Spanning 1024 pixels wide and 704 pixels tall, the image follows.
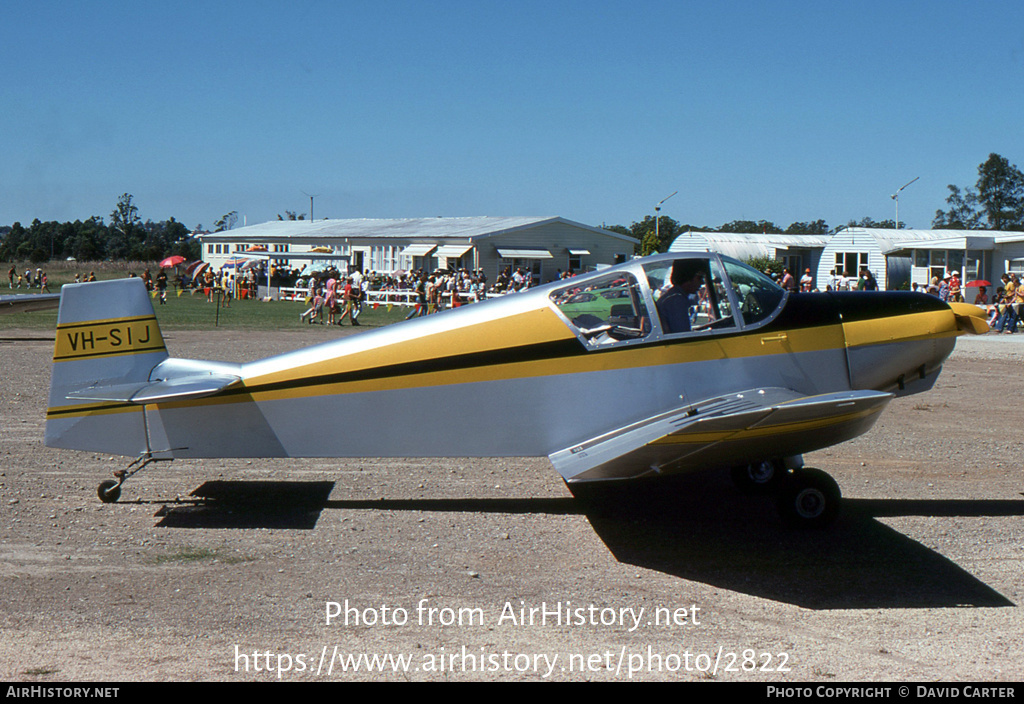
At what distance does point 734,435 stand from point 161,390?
13.1 feet

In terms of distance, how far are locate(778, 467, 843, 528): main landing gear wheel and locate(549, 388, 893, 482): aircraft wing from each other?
0.78 m

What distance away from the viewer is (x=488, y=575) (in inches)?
222

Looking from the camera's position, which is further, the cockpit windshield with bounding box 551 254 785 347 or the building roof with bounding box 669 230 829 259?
the building roof with bounding box 669 230 829 259

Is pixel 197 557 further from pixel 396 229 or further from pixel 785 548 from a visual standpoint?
pixel 396 229

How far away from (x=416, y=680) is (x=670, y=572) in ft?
7.20

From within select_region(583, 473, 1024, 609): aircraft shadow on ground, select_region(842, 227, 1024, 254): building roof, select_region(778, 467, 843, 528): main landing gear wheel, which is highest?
select_region(842, 227, 1024, 254): building roof

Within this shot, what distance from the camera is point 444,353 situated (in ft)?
21.2

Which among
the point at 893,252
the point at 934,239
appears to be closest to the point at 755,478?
the point at 934,239

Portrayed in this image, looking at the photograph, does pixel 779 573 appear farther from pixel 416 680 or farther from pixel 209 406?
pixel 209 406

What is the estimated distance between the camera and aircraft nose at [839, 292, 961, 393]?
668 cm

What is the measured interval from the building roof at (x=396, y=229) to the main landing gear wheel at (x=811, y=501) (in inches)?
1819

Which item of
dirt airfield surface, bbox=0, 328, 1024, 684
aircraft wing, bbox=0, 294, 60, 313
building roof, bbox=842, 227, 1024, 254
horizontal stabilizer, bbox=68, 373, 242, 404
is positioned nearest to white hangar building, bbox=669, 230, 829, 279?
building roof, bbox=842, 227, 1024, 254

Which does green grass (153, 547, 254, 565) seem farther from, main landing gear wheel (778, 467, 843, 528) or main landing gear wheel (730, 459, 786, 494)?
main landing gear wheel (730, 459, 786, 494)

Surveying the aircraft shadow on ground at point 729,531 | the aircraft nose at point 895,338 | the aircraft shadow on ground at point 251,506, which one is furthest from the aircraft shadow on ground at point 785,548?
the aircraft shadow on ground at point 251,506
